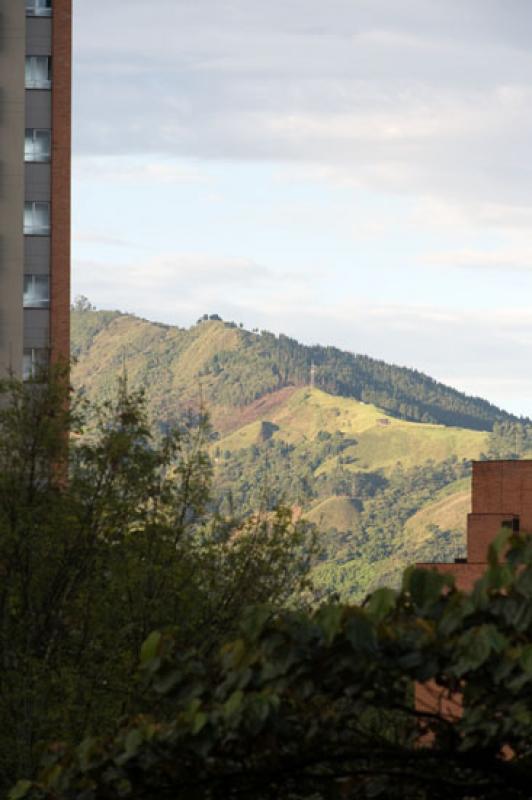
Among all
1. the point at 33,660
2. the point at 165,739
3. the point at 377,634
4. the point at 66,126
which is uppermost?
the point at 66,126

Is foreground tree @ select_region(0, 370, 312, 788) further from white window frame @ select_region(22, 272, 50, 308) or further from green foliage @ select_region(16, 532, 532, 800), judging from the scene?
white window frame @ select_region(22, 272, 50, 308)

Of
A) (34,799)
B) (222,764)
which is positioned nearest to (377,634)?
(222,764)

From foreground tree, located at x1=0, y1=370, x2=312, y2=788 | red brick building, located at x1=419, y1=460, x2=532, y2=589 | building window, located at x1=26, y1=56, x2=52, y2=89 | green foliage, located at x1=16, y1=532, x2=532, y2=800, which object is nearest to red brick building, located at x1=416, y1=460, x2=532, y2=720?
red brick building, located at x1=419, y1=460, x2=532, y2=589

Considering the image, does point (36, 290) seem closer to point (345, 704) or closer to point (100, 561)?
point (100, 561)

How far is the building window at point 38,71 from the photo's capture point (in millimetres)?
91062

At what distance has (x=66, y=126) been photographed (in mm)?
91562

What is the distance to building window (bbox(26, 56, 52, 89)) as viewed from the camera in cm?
9106

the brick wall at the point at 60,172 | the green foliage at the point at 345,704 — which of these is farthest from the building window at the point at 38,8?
the green foliage at the point at 345,704

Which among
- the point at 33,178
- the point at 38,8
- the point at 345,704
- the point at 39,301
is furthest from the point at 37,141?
the point at 345,704

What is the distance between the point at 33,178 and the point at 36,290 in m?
6.51

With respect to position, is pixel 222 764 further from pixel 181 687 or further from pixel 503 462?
pixel 503 462

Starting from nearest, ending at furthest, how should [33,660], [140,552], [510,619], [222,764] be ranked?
1. [510,619]
2. [222,764]
3. [33,660]
4. [140,552]

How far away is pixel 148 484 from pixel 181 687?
79.2ft

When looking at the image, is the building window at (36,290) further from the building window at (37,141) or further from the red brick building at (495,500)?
the red brick building at (495,500)
